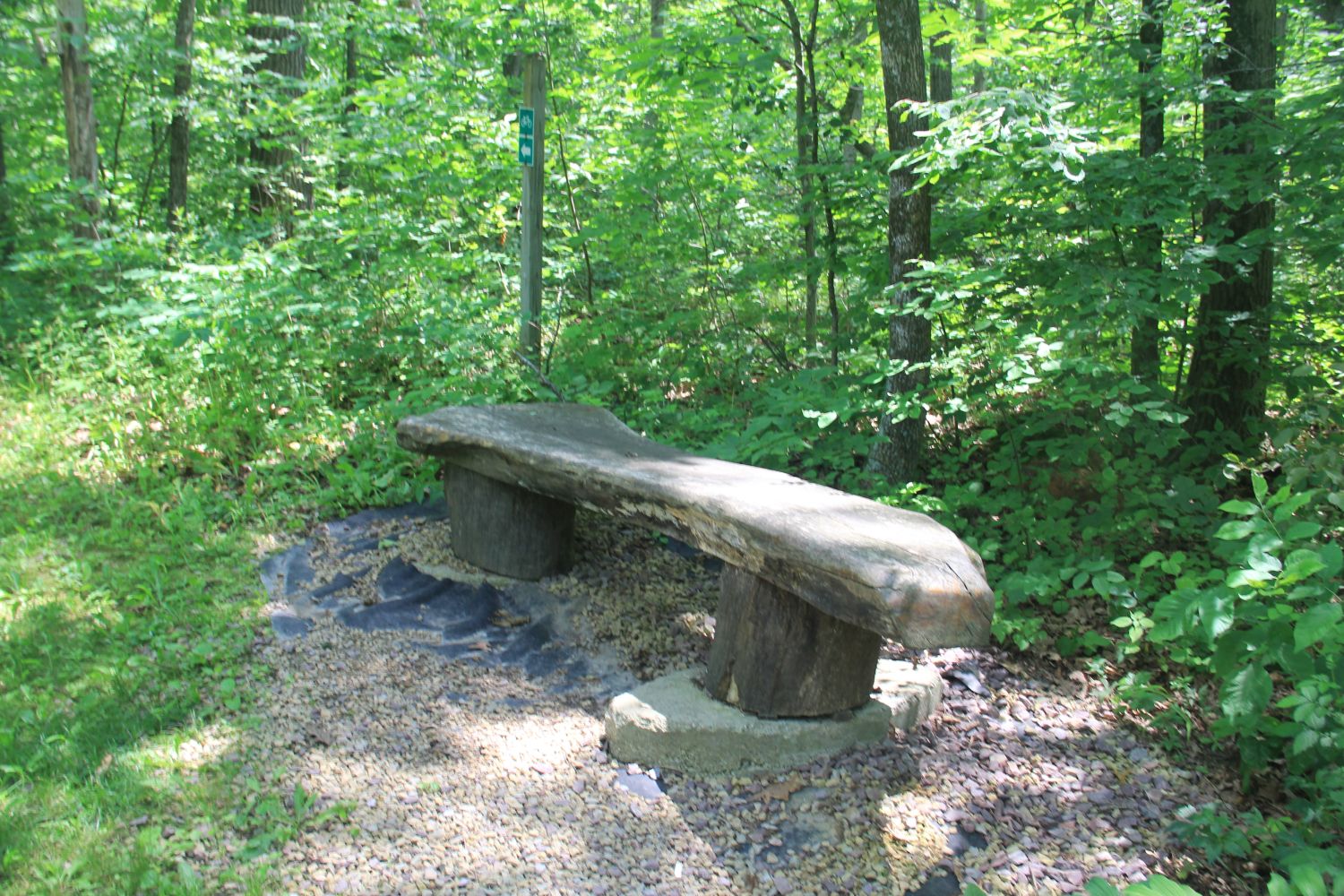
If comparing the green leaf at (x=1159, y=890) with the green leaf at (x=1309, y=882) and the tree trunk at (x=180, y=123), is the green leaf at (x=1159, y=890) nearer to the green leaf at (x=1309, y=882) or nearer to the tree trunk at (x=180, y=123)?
the green leaf at (x=1309, y=882)

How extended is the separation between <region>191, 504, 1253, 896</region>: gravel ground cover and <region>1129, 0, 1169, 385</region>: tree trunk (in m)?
1.56

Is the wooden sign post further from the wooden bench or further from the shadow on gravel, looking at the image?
the shadow on gravel

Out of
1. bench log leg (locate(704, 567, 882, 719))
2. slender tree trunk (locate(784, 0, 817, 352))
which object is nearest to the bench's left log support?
bench log leg (locate(704, 567, 882, 719))

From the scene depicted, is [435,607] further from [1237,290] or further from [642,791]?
[1237,290]

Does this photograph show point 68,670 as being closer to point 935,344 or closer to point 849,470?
point 849,470

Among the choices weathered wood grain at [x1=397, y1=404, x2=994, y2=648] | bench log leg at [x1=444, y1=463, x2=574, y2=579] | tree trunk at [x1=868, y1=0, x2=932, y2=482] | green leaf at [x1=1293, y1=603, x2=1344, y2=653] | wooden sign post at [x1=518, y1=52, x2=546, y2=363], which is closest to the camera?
green leaf at [x1=1293, y1=603, x2=1344, y2=653]

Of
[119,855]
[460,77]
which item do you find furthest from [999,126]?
[460,77]

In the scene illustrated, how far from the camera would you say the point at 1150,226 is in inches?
162

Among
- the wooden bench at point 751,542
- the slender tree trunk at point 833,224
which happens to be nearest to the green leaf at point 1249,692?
the wooden bench at point 751,542

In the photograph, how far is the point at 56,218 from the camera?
8.49 m

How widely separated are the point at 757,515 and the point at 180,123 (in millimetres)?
8010

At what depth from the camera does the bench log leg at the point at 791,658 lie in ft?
9.27

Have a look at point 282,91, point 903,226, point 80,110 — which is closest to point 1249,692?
point 903,226

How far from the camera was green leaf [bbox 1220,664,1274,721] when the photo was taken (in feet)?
7.75
